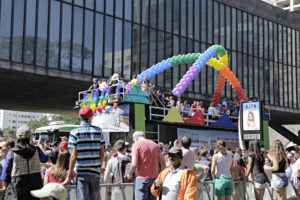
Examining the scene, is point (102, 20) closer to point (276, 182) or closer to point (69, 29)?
point (69, 29)

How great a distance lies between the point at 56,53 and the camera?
27766 millimetres

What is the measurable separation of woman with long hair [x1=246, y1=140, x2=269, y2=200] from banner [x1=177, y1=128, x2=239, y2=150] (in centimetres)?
1363

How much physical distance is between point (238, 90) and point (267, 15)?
1666 centimetres

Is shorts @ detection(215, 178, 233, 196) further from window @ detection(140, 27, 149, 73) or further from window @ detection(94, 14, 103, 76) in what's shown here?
window @ detection(140, 27, 149, 73)

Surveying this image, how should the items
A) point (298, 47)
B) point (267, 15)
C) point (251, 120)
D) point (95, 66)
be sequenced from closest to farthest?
point (251, 120), point (95, 66), point (267, 15), point (298, 47)

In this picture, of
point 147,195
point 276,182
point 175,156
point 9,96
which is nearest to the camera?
point 175,156

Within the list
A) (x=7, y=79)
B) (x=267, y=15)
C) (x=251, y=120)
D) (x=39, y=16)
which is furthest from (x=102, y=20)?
(x=267, y=15)

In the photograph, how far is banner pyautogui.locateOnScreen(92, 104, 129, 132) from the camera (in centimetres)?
2125

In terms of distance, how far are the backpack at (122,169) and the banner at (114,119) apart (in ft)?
39.1

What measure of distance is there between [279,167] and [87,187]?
4465 mm

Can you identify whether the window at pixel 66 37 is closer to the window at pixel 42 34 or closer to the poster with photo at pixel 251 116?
the window at pixel 42 34

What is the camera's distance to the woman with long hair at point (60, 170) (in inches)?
274

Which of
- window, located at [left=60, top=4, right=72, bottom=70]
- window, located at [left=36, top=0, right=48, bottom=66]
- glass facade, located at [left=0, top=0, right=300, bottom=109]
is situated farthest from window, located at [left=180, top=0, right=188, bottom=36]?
window, located at [left=36, top=0, right=48, bottom=66]

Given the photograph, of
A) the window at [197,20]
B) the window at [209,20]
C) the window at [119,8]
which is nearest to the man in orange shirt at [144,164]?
the window at [119,8]
